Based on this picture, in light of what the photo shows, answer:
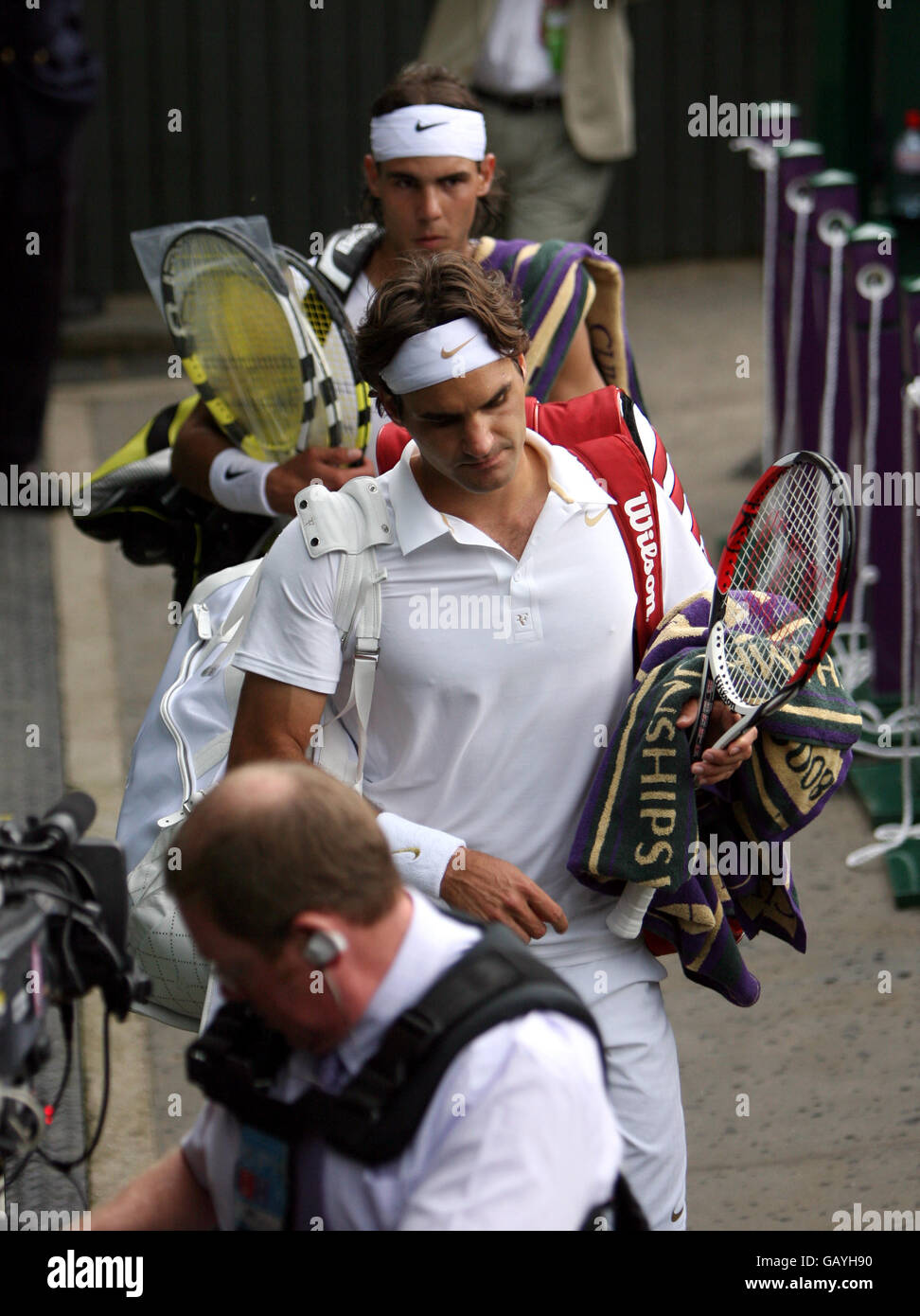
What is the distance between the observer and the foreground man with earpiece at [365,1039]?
209cm

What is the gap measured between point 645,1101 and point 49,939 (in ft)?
4.01

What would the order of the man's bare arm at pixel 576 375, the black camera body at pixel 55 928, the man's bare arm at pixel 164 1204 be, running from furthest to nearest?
the man's bare arm at pixel 576 375
the man's bare arm at pixel 164 1204
the black camera body at pixel 55 928

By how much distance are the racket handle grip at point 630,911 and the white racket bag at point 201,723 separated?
0.47m

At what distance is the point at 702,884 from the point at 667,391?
702cm

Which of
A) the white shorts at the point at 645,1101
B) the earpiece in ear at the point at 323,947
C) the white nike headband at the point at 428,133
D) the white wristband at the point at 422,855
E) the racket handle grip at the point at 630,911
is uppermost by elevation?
the white nike headband at the point at 428,133

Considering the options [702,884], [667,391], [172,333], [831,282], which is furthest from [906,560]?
[667,391]

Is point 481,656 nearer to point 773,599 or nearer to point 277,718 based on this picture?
point 277,718

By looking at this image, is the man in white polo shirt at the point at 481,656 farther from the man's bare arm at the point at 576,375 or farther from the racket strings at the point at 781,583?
the man's bare arm at the point at 576,375

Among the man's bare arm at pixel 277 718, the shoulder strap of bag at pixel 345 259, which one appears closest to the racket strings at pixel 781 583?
the man's bare arm at pixel 277 718

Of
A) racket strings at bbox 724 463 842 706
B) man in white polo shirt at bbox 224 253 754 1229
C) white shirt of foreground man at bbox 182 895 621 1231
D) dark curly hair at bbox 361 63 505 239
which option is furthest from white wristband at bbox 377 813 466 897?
dark curly hair at bbox 361 63 505 239

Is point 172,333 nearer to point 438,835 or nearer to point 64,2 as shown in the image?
point 438,835

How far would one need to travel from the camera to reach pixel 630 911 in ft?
10.6

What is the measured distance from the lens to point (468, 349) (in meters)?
3.12

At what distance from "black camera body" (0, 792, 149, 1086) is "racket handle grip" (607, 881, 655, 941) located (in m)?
1.00
